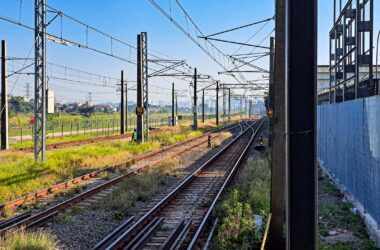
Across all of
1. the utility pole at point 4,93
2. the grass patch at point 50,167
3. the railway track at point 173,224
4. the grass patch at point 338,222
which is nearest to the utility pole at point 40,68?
the grass patch at point 50,167

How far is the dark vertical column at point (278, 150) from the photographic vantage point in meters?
8.00

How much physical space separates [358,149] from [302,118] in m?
6.81

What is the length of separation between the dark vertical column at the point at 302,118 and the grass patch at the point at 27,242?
5107 millimetres

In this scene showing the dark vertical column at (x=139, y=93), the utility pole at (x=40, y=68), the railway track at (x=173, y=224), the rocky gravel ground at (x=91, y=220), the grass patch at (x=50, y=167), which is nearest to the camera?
the railway track at (x=173, y=224)

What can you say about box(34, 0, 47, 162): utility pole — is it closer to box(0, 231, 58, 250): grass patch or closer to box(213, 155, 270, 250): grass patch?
box(213, 155, 270, 250): grass patch

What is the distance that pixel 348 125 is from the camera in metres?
12.6

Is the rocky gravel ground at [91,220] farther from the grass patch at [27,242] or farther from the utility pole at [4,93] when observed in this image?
the utility pole at [4,93]

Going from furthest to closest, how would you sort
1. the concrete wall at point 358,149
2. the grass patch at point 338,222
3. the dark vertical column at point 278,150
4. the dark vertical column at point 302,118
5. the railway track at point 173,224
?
the railway track at point 173,224 < the concrete wall at point 358,149 < the grass patch at point 338,222 < the dark vertical column at point 278,150 < the dark vertical column at point 302,118

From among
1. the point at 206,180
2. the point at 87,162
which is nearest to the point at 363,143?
the point at 206,180

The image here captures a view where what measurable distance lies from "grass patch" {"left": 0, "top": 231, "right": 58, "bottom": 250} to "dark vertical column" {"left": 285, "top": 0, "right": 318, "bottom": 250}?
511cm

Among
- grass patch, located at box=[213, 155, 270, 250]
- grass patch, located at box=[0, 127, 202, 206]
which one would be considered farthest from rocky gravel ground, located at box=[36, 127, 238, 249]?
grass patch, located at box=[0, 127, 202, 206]

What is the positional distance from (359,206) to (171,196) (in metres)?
5.37

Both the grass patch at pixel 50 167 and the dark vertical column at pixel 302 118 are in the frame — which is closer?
the dark vertical column at pixel 302 118

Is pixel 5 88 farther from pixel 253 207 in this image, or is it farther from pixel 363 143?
pixel 363 143
